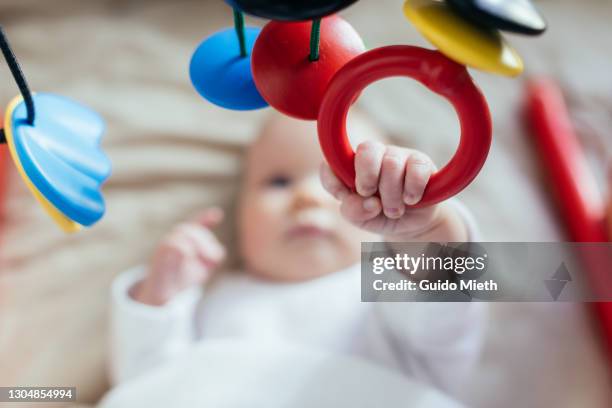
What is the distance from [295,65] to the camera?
12.0 inches

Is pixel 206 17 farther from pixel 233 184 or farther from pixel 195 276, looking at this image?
pixel 195 276

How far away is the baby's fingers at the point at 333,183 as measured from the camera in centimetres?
36

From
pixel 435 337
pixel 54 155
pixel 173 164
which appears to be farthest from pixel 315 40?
pixel 173 164

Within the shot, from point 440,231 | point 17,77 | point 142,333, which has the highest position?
point 17,77

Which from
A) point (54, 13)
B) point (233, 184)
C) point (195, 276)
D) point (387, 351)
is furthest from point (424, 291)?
point (54, 13)

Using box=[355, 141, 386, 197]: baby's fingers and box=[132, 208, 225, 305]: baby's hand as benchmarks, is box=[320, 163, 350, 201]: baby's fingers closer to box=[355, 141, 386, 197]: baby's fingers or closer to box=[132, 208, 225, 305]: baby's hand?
box=[355, 141, 386, 197]: baby's fingers

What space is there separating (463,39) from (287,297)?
475 mm

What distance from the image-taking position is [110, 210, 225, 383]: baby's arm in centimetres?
63

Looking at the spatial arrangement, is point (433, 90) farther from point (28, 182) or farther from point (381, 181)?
point (28, 182)

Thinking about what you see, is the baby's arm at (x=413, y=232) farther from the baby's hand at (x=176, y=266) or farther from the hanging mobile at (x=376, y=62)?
the baby's hand at (x=176, y=266)

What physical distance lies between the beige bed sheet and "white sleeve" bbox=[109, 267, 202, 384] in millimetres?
80

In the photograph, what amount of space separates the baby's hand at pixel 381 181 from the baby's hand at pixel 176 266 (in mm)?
320
